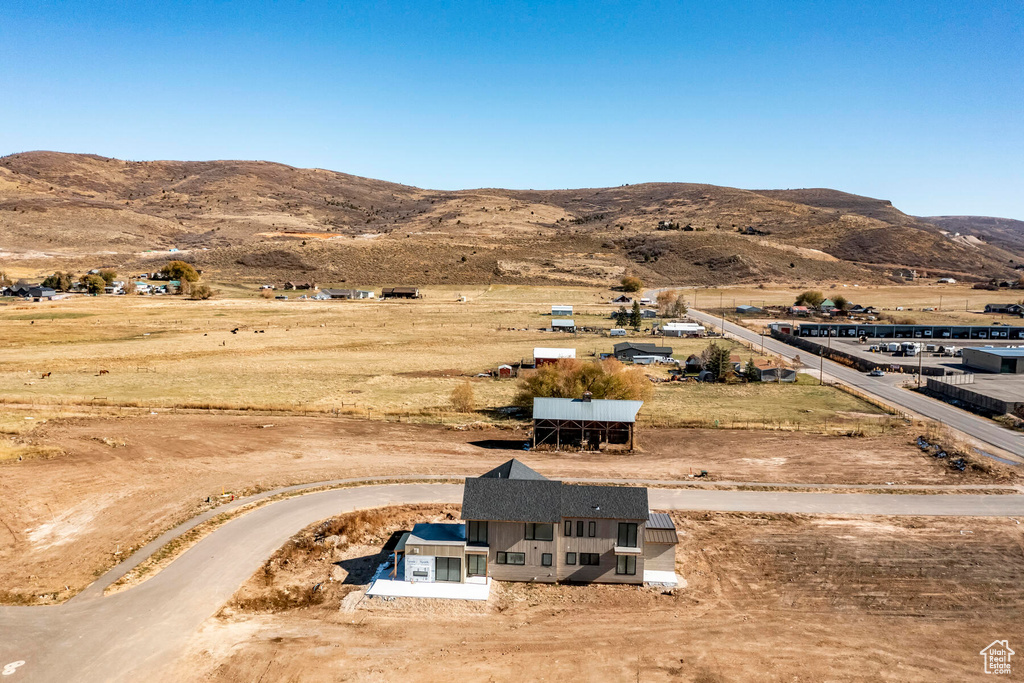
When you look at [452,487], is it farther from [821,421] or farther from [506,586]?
[821,421]

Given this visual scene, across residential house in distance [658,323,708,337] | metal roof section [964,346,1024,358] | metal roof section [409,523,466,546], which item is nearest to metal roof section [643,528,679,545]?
metal roof section [409,523,466,546]

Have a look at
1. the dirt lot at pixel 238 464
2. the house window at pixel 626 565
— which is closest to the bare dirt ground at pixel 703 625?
the house window at pixel 626 565

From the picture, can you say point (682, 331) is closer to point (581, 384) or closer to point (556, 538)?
point (581, 384)

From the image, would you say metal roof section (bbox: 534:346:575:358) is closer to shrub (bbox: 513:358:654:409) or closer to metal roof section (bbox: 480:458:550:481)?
shrub (bbox: 513:358:654:409)

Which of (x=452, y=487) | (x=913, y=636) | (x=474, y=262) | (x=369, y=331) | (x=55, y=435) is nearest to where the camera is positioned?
(x=913, y=636)

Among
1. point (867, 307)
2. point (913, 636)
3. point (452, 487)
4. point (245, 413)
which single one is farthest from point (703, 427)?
point (867, 307)

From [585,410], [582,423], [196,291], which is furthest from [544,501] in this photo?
[196,291]

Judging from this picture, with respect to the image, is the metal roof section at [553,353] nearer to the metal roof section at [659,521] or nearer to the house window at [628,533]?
the metal roof section at [659,521]
